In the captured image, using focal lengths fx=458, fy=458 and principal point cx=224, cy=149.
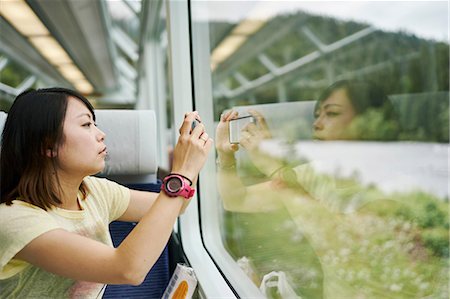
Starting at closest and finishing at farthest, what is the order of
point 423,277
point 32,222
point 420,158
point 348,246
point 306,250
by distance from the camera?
point 32,222, point 423,277, point 420,158, point 306,250, point 348,246

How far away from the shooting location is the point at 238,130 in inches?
49.9

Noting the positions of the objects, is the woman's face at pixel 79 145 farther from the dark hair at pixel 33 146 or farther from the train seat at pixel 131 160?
the train seat at pixel 131 160

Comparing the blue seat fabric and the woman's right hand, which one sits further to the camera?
the blue seat fabric

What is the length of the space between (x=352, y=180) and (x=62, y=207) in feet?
9.02

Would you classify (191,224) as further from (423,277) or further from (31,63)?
(31,63)

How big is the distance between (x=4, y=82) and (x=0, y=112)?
5.42 meters

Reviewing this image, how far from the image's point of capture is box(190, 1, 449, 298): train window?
1387mm

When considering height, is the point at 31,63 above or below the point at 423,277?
above

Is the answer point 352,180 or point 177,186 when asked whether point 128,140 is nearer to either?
point 177,186

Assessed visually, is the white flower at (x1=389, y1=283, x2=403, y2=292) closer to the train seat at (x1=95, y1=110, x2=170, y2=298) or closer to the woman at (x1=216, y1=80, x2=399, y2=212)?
the woman at (x1=216, y1=80, x2=399, y2=212)

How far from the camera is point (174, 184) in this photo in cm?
88

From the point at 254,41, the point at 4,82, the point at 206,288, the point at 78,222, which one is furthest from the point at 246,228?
the point at 4,82

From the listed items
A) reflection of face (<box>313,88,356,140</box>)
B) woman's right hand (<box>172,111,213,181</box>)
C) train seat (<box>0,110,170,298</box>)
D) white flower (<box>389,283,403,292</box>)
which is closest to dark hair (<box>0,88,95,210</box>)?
woman's right hand (<box>172,111,213,181</box>)

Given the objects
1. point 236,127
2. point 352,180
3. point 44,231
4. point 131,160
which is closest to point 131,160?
point 131,160
